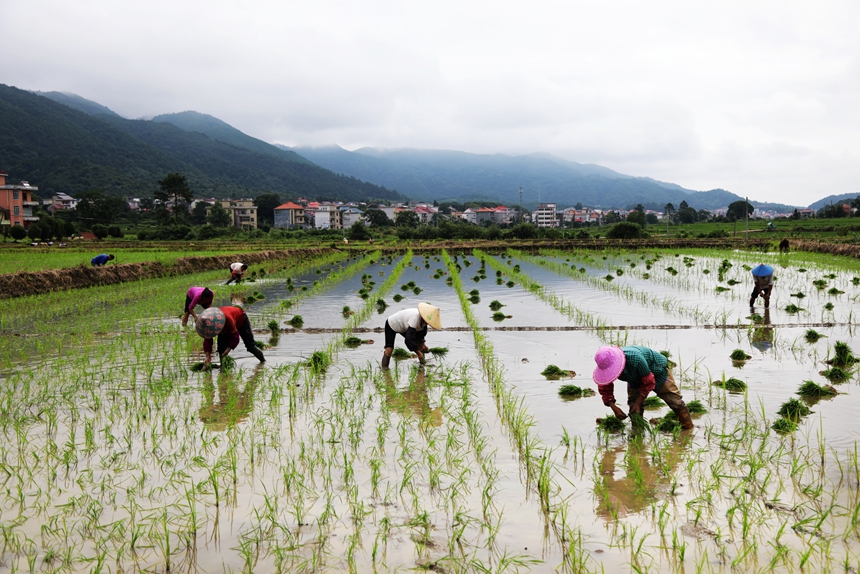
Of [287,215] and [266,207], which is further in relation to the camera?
[266,207]

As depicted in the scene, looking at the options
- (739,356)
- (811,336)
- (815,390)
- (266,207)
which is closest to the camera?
(815,390)

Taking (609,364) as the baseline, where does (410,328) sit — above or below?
below

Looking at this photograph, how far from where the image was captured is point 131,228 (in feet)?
203

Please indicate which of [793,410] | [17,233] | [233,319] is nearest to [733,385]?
[793,410]

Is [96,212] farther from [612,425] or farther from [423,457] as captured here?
[612,425]

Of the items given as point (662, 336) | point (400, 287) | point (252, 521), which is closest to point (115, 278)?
point (400, 287)

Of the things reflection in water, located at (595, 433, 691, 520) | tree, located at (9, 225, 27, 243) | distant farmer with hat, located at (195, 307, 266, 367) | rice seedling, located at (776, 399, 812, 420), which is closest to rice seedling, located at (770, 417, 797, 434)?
rice seedling, located at (776, 399, 812, 420)

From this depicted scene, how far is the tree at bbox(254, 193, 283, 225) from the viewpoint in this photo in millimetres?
96000

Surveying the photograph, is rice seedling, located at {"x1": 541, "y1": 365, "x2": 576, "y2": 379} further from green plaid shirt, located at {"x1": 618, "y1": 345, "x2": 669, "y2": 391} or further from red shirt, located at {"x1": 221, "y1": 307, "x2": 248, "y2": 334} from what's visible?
red shirt, located at {"x1": 221, "y1": 307, "x2": 248, "y2": 334}

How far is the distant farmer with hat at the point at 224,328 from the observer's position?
7062 mm

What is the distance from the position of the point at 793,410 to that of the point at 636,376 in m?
1.70

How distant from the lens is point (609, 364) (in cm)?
474

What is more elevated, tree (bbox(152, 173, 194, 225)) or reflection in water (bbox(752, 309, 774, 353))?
tree (bbox(152, 173, 194, 225))

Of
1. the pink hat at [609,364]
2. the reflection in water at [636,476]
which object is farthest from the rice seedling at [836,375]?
the pink hat at [609,364]
